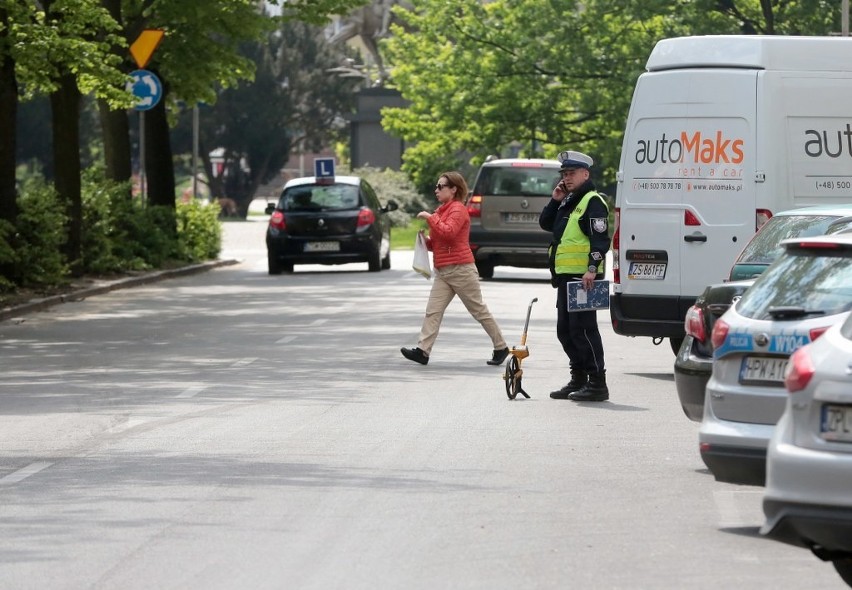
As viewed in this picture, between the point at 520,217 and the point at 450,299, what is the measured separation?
1378 cm

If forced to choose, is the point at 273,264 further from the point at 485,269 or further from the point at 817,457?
the point at 817,457

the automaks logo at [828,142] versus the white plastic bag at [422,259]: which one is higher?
the automaks logo at [828,142]

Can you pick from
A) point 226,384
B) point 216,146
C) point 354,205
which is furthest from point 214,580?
point 216,146

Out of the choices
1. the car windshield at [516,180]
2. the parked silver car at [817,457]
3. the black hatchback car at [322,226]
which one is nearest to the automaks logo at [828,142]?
the parked silver car at [817,457]

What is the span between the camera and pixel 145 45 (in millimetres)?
31141

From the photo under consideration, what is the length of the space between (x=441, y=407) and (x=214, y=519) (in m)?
4.96

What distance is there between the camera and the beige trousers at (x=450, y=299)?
1714cm

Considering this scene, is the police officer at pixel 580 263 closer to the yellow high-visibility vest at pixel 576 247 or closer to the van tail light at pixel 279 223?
the yellow high-visibility vest at pixel 576 247

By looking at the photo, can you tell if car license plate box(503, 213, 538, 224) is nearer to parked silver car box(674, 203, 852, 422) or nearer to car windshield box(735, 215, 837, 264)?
car windshield box(735, 215, 837, 264)

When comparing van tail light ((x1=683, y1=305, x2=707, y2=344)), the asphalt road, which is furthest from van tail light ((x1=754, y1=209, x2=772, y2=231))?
van tail light ((x1=683, y1=305, x2=707, y2=344))

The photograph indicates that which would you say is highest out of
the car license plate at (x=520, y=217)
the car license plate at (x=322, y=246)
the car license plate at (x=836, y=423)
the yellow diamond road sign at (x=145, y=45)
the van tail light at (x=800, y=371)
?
the yellow diamond road sign at (x=145, y=45)

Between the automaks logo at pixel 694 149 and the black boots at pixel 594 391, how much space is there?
2.58 meters

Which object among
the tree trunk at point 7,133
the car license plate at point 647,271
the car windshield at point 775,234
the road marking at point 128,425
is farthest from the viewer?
the tree trunk at point 7,133

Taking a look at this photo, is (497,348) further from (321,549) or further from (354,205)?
(354,205)
